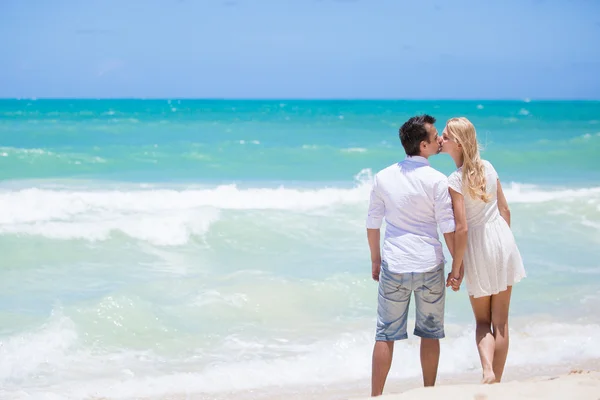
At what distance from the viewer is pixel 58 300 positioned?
669cm

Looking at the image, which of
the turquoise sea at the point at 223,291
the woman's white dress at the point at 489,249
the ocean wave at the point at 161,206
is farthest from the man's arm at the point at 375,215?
the ocean wave at the point at 161,206

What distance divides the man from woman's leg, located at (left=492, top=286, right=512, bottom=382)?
1.24 feet

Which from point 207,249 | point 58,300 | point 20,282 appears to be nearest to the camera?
point 58,300

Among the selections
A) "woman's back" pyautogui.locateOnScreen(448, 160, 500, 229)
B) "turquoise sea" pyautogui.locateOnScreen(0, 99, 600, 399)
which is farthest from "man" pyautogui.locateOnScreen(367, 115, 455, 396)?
"turquoise sea" pyautogui.locateOnScreen(0, 99, 600, 399)

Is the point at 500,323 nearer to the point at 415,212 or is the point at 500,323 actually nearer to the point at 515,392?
the point at 515,392

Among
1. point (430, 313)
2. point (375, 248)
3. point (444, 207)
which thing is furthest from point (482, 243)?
point (375, 248)

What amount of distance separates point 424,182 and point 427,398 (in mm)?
1141

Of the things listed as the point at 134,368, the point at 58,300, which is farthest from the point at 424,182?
the point at 58,300

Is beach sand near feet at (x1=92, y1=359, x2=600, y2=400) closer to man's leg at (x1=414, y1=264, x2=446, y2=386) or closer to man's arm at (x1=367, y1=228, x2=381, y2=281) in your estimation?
man's leg at (x1=414, y1=264, x2=446, y2=386)

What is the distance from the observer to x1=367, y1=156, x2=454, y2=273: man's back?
357 centimetres

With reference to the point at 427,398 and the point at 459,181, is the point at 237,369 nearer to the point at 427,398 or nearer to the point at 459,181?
the point at 427,398

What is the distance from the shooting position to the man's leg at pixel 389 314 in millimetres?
3678

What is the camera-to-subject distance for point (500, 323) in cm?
391

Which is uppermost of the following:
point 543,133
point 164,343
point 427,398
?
point 543,133
